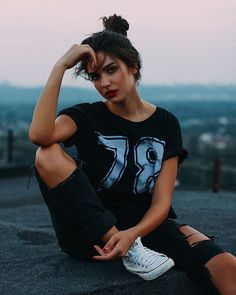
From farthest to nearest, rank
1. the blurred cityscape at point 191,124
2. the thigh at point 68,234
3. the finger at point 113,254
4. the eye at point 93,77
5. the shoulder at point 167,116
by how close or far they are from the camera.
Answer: the blurred cityscape at point 191,124 < the shoulder at point 167,116 < the eye at point 93,77 < the thigh at point 68,234 < the finger at point 113,254

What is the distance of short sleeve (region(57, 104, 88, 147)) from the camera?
2.49 meters

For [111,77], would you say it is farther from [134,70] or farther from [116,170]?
[116,170]

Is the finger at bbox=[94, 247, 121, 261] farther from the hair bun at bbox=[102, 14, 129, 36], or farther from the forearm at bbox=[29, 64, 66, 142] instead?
the hair bun at bbox=[102, 14, 129, 36]

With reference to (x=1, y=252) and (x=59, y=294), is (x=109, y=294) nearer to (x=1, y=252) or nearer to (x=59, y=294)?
(x=59, y=294)

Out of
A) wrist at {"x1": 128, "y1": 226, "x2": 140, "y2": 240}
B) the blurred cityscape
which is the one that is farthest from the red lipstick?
the blurred cityscape

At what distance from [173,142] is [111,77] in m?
0.42

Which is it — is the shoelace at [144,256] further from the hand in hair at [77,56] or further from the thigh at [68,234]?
the hand in hair at [77,56]

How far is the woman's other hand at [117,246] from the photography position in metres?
2.25

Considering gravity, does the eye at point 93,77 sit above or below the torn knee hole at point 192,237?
above

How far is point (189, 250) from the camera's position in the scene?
2.41m

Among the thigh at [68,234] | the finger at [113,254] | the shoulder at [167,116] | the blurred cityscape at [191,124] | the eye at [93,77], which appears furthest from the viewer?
the blurred cityscape at [191,124]

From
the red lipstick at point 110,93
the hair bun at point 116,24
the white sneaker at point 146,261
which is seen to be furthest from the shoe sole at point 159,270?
the hair bun at point 116,24

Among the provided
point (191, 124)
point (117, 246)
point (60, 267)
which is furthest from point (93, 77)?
point (191, 124)

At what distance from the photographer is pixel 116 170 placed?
2514mm
